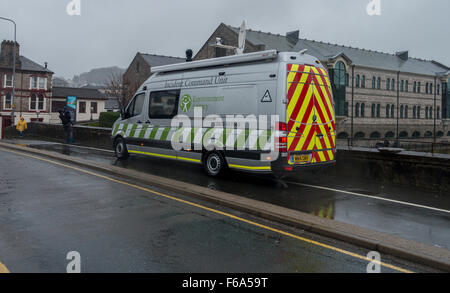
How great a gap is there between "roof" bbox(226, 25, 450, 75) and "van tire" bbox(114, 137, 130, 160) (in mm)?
34114

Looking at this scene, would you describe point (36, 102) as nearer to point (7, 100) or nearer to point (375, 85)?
point (7, 100)

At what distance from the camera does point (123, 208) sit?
691 cm

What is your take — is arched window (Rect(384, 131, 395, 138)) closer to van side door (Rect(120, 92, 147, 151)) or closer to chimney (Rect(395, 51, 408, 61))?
chimney (Rect(395, 51, 408, 61))

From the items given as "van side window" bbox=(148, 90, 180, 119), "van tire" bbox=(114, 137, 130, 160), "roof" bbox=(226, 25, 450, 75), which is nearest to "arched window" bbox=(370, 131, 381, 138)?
"roof" bbox=(226, 25, 450, 75)

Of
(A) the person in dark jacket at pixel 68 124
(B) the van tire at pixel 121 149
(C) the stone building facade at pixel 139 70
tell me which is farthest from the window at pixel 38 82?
(B) the van tire at pixel 121 149

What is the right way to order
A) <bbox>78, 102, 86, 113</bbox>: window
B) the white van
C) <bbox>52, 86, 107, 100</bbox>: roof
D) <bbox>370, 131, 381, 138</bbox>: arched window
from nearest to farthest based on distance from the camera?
the white van < <bbox>370, 131, 381, 138</bbox>: arched window < <bbox>52, 86, 107, 100</bbox>: roof < <bbox>78, 102, 86, 113</bbox>: window

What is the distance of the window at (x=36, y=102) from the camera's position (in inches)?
2296

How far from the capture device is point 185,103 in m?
10.7

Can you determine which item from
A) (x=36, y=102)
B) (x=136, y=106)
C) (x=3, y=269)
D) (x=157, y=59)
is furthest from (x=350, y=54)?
(x=3, y=269)

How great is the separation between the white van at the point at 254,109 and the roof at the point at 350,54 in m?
36.0

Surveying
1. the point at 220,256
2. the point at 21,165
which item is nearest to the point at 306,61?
the point at 220,256

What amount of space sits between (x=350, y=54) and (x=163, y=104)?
51653 mm

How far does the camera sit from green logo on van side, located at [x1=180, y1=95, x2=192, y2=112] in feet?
34.6

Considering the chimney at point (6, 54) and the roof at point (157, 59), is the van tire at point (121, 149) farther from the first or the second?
the chimney at point (6, 54)
